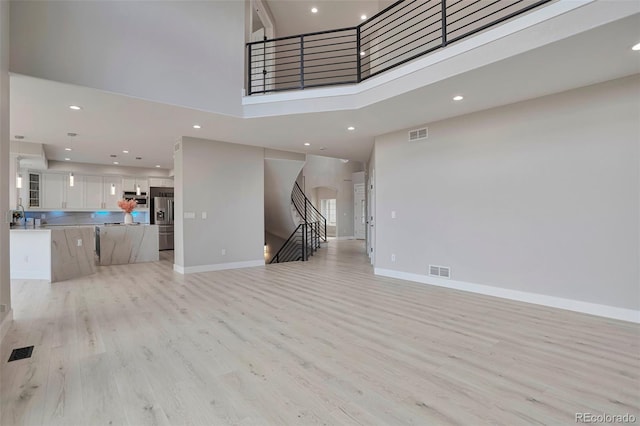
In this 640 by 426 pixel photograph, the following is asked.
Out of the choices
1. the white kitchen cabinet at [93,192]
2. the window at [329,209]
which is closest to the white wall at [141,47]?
the white kitchen cabinet at [93,192]

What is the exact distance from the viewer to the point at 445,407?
192 cm

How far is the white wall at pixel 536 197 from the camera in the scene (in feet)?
11.4

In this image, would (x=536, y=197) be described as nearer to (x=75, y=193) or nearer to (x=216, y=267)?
(x=216, y=267)

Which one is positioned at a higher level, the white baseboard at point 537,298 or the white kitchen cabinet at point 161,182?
the white kitchen cabinet at point 161,182

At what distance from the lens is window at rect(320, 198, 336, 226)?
49.9 ft

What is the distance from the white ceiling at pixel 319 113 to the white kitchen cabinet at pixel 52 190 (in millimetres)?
1717

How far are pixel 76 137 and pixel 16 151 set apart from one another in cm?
177

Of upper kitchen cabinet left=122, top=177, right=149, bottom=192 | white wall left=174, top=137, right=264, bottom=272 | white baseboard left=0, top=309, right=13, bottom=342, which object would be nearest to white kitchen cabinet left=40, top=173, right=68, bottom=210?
upper kitchen cabinet left=122, top=177, right=149, bottom=192

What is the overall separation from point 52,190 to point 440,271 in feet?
35.8

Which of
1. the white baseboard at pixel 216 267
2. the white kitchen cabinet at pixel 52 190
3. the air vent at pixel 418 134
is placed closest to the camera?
the air vent at pixel 418 134

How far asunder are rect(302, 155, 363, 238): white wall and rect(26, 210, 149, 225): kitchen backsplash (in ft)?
21.0

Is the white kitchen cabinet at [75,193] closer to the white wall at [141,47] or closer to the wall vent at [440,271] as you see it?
the white wall at [141,47]

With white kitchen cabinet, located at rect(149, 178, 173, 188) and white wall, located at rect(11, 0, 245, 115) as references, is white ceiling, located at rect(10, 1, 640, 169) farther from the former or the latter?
white kitchen cabinet, located at rect(149, 178, 173, 188)

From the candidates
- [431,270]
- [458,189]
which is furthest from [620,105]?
[431,270]
